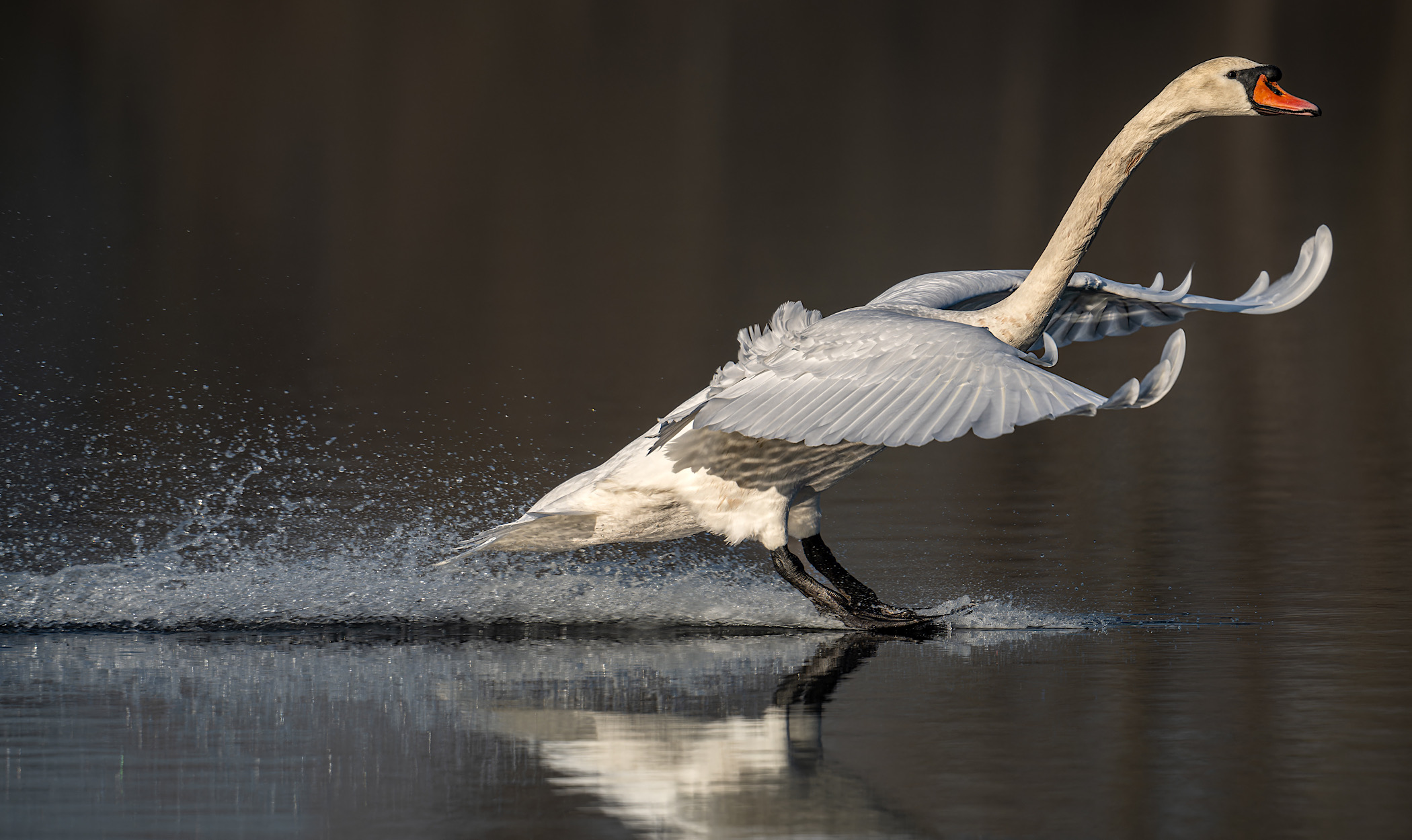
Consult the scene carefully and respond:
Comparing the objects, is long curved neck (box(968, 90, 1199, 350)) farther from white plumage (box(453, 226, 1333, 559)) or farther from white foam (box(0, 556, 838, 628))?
white foam (box(0, 556, 838, 628))

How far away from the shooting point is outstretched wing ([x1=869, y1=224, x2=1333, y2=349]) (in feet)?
30.8

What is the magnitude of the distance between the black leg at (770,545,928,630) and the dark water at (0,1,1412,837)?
5.4 inches

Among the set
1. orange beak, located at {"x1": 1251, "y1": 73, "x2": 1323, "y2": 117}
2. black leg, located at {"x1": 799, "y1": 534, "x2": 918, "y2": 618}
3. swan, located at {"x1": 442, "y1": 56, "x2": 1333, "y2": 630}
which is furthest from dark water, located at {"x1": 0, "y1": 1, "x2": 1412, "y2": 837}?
orange beak, located at {"x1": 1251, "y1": 73, "x2": 1323, "y2": 117}

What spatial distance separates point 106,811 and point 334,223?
92.1 ft

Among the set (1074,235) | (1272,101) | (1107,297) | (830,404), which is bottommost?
(830,404)

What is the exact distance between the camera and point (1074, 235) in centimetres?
905

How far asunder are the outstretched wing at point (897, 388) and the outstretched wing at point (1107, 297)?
4.37ft

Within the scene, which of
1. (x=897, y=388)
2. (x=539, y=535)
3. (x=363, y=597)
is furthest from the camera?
(x=363, y=597)

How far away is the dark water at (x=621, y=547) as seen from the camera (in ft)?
20.1

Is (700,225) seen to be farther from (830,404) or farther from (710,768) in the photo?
(710,768)

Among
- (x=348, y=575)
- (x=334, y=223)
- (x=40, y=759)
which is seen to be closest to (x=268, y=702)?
(x=40, y=759)

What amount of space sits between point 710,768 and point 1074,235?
3.90m

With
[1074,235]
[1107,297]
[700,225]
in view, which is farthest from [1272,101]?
[700,225]

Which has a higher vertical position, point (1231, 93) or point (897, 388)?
point (1231, 93)
